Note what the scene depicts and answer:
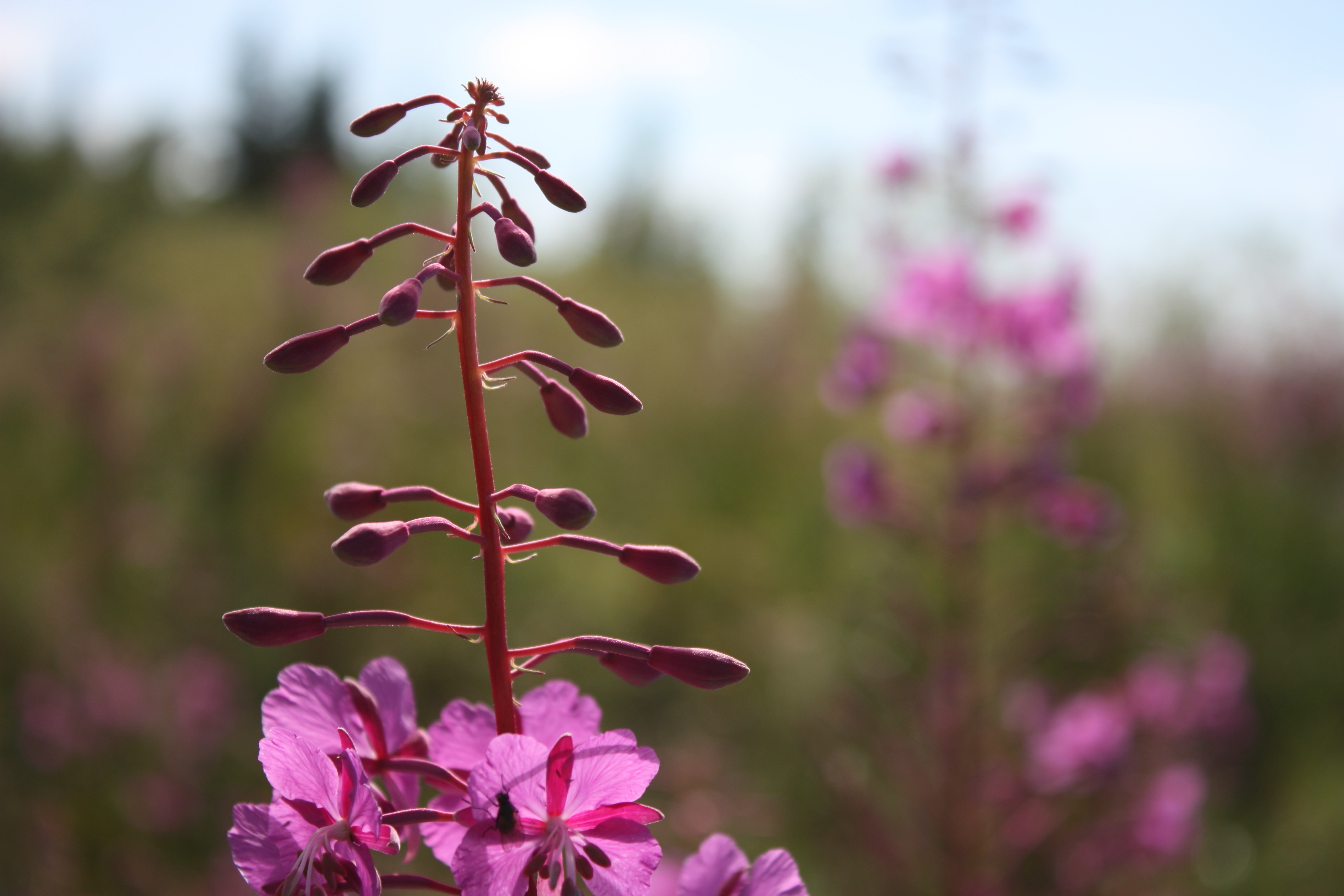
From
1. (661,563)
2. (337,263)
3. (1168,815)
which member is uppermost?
(337,263)

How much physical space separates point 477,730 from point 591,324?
1.20 ft

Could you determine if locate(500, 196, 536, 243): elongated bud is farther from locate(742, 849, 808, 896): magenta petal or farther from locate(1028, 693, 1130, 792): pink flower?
locate(1028, 693, 1130, 792): pink flower

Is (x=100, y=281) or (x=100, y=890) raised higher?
(x=100, y=281)

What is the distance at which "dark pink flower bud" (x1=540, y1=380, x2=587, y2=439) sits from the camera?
0.89m

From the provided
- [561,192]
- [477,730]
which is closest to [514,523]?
[477,730]

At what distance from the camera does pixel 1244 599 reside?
6.31 metres

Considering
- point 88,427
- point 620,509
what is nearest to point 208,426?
point 88,427

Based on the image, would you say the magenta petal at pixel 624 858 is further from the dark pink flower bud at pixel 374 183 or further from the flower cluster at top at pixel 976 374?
the flower cluster at top at pixel 976 374

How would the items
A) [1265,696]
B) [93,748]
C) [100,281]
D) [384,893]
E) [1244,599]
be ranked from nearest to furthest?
[384,893]
[93,748]
[1265,696]
[1244,599]
[100,281]

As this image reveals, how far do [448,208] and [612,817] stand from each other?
7.47 metres

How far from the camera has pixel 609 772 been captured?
739 millimetres

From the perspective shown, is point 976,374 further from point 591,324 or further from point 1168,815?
point 591,324

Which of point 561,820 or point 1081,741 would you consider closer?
point 561,820

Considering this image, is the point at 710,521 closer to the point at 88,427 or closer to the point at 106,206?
the point at 88,427
